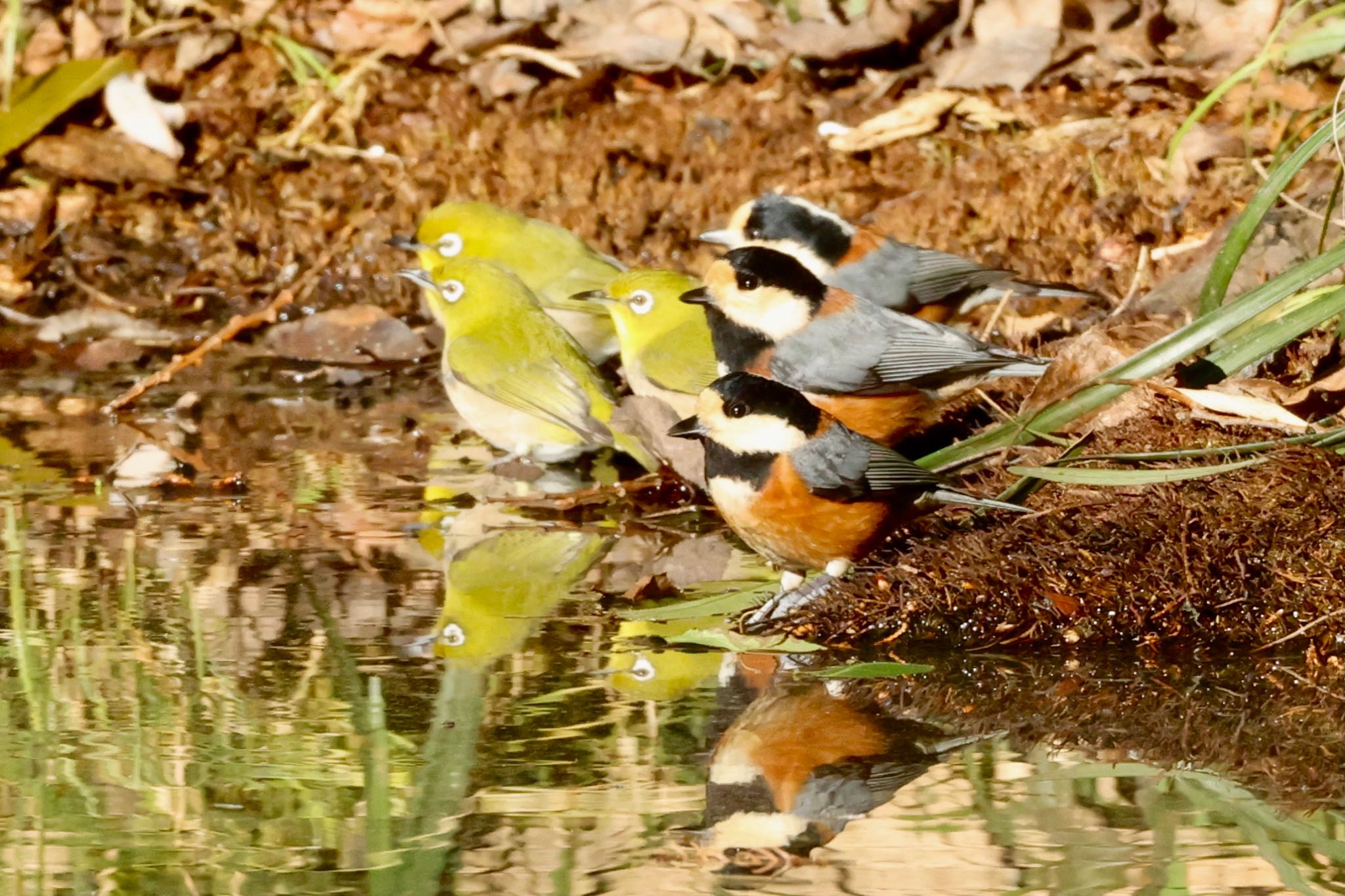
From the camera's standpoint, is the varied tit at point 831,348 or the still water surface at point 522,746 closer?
the still water surface at point 522,746

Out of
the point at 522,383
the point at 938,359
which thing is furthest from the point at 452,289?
the point at 938,359

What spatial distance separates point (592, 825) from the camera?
2918 millimetres

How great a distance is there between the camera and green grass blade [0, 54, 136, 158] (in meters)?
8.34

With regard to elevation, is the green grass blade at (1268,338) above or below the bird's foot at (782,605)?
above

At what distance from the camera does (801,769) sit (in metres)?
3.18

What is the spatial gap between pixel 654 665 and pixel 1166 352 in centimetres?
146

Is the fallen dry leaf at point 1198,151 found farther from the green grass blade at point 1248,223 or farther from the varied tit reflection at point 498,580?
the varied tit reflection at point 498,580

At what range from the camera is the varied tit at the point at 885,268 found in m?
6.19

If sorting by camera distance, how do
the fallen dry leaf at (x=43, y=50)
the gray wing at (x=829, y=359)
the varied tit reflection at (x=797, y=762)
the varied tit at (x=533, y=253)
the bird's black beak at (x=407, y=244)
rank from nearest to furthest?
the varied tit reflection at (x=797, y=762)
the gray wing at (x=829, y=359)
the varied tit at (x=533, y=253)
the bird's black beak at (x=407, y=244)
the fallen dry leaf at (x=43, y=50)

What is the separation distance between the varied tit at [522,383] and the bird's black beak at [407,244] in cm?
73

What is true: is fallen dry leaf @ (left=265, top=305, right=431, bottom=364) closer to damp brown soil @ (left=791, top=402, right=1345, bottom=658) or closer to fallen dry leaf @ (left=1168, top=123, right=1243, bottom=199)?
fallen dry leaf @ (left=1168, top=123, right=1243, bottom=199)

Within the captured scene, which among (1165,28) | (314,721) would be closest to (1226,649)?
(314,721)

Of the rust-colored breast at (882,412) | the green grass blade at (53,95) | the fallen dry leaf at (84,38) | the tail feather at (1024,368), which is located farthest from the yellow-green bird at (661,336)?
the fallen dry leaf at (84,38)

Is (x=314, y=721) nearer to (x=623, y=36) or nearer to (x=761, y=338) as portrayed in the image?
(x=761, y=338)
